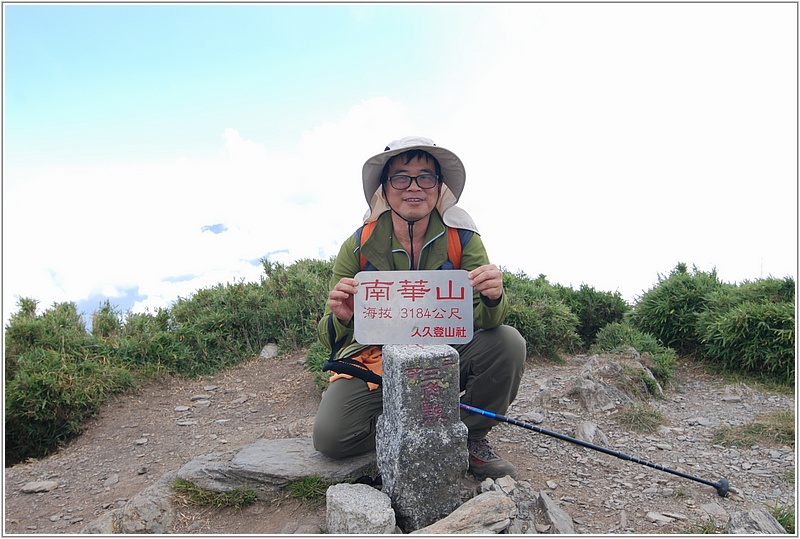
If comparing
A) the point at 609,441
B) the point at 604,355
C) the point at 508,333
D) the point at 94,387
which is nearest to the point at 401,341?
the point at 508,333

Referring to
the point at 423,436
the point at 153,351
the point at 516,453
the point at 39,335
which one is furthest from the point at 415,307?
the point at 39,335

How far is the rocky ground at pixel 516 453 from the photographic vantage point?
3.50 metres

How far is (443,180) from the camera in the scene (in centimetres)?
380

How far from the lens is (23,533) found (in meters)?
3.86

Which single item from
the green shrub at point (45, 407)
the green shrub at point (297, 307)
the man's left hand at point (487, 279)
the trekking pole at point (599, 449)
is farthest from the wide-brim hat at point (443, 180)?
the green shrub at point (45, 407)

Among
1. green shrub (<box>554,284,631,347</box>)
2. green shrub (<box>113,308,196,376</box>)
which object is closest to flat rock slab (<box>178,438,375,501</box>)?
green shrub (<box>113,308,196,376</box>)

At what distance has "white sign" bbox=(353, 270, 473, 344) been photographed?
3.23m

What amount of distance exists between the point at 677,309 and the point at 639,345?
103cm

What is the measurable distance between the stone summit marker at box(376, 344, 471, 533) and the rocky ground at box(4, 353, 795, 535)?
0.58m

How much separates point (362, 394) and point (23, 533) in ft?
8.11

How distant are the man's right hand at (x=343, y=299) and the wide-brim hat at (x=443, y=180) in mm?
601

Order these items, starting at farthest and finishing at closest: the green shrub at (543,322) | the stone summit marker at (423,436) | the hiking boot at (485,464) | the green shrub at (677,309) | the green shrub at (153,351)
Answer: the green shrub at (677,309), the green shrub at (543,322), the green shrub at (153,351), the hiking boot at (485,464), the stone summit marker at (423,436)

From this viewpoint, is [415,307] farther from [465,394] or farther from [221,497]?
[221,497]

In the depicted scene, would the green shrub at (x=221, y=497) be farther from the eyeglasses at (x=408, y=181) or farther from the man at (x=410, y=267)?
the eyeglasses at (x=408, y=181)
